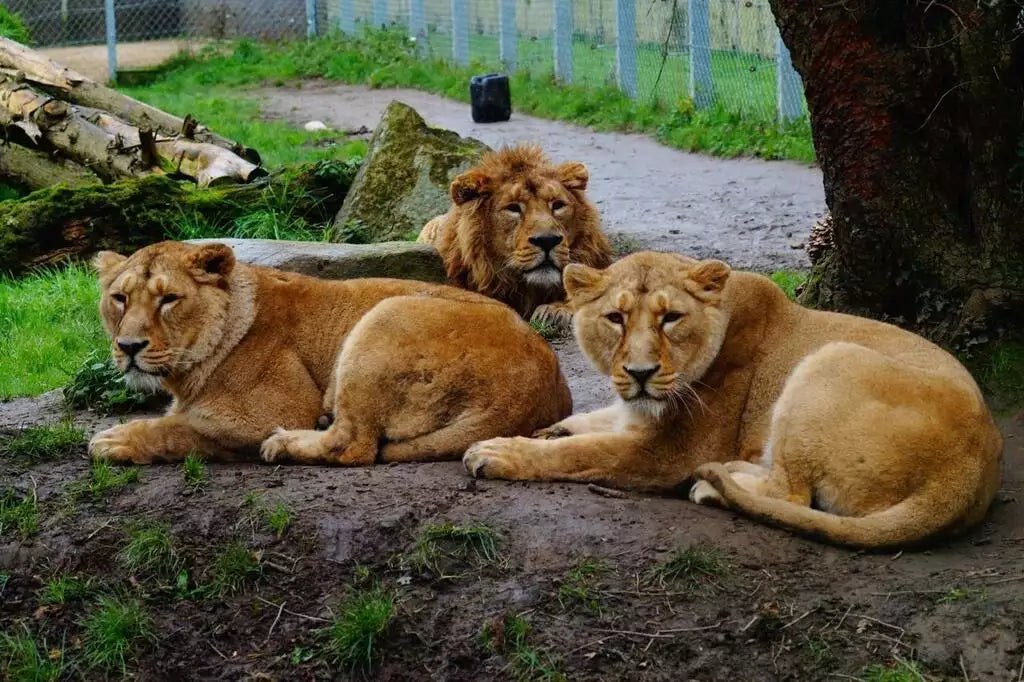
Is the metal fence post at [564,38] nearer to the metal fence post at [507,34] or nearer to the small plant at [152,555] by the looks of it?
the metal fence post at [507,34]

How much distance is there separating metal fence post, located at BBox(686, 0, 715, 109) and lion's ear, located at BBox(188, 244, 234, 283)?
1127 cm

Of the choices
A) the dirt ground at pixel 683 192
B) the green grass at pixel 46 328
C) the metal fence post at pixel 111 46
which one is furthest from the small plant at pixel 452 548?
the metal fence post at pixel 111 46

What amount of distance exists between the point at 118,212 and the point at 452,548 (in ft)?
21.1

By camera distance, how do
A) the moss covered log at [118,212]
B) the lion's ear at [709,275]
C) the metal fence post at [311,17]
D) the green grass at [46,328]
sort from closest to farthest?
the lion's ear at [709,275], the green grass at [46,328], the moss covered log at [118,212], the metal fence post at [311,17]

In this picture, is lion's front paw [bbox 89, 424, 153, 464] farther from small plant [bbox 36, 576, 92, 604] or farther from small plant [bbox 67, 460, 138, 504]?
small plant [bbox 36, 576, 92, 604]

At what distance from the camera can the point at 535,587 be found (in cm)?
521

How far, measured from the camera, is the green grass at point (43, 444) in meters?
6.52

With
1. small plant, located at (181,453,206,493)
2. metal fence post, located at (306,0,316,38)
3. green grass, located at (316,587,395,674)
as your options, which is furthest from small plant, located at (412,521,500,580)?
metal fence post, located at (306,0,316,38)

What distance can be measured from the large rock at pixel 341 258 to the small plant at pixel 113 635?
9.74 feet

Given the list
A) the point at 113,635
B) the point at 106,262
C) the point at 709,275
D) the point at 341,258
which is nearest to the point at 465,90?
the point at 341,258

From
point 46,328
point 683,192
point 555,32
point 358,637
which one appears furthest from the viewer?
point 555,32

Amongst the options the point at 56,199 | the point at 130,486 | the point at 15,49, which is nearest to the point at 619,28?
the point at 15,49

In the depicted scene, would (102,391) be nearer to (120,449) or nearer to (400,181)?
(120,449)

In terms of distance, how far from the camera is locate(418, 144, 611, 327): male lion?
9016mm
